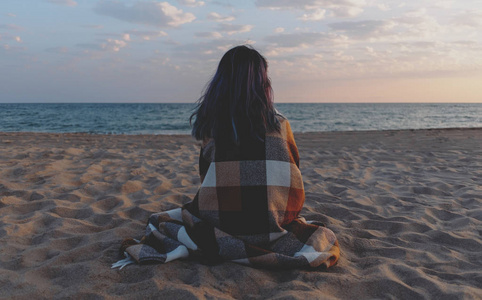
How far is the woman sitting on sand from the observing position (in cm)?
231

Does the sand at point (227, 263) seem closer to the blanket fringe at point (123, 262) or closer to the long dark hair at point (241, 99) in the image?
the blanket fringe at point (123, 262)

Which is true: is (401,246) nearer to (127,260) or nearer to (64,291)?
(127,260)

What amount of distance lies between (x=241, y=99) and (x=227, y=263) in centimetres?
105

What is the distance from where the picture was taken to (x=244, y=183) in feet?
7.64

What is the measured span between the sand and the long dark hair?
34.1 inches

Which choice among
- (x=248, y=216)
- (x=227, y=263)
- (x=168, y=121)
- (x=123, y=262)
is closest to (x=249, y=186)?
(x=248, y=216)

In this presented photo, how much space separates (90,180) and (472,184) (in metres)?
4.76

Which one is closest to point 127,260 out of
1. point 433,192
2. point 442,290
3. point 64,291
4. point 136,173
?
point 64,291

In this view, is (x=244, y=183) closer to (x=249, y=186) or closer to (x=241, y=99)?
(x=249, y=186)

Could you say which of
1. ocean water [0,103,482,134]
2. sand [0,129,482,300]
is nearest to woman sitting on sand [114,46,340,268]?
sand [0,129,482,300]

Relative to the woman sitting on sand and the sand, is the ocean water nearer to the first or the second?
the sand

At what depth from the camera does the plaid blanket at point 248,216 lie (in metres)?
2.30

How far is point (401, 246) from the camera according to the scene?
9.15 ft

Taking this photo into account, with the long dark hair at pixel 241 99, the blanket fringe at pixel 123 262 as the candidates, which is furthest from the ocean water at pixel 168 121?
the blanket fringe at pixel 123 262
